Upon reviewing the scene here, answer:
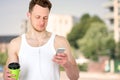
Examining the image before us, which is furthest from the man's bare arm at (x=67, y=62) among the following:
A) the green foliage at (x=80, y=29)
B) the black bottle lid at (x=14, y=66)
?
the green foliage at (x=80, y=29)

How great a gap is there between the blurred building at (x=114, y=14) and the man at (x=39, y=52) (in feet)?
→ 90.1

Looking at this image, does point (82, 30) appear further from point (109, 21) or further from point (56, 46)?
point (56, 46)

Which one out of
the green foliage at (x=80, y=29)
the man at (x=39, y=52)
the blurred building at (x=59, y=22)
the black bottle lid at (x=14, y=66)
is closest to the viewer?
the black bottle lid at (x=14, y=66)

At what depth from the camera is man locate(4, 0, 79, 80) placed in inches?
47.1

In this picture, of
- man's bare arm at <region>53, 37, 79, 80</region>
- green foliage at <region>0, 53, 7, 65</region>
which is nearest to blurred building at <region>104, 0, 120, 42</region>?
green foliage at <region>0, 53, 7, 65</region>

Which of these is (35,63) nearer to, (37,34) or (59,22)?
(37,34)

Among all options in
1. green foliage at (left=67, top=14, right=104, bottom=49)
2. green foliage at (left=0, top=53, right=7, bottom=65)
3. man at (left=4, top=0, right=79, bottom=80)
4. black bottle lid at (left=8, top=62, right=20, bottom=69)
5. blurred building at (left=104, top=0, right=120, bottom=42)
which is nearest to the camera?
black bottle lid at (left=8, top=62, right=20, bottom=69)

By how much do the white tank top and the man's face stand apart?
0.06 metres

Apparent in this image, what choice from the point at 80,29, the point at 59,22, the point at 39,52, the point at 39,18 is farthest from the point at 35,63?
the point at 59,22

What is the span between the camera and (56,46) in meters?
1.23

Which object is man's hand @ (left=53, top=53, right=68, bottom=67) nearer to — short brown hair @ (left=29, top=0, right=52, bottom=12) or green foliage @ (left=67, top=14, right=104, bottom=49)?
short brown hair @ (left=29, top=0, right=52, bottom=12)

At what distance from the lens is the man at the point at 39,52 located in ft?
3.93

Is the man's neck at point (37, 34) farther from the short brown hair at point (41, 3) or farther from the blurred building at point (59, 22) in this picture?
the blurred building at point (59, 22)

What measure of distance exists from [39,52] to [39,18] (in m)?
0.11
